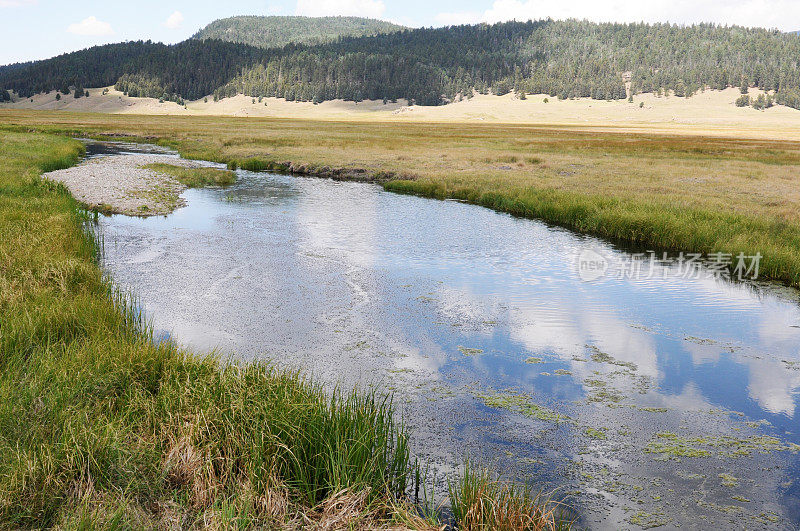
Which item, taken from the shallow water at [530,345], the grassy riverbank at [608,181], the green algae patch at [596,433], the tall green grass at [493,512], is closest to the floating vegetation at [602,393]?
the shallow water at [530,345]

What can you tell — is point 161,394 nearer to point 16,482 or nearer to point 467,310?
point 16,482

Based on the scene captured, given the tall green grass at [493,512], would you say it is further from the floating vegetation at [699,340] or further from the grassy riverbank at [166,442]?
the floating vegetation at [699,340]

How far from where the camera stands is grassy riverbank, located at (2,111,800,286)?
23422mm

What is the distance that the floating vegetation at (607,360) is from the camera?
12.5 meters

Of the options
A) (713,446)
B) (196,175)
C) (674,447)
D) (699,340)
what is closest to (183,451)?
(674,447)

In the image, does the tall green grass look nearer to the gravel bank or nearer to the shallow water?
the shallow water

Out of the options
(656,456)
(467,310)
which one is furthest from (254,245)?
(656,456)

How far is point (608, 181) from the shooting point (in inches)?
1425

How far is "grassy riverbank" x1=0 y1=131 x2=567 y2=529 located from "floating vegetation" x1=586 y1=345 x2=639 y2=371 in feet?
17.7

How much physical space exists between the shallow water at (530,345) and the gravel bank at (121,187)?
3.50 m

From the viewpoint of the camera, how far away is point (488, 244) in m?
23.7

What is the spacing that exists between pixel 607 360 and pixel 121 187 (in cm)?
2856

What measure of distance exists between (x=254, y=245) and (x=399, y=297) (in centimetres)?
794

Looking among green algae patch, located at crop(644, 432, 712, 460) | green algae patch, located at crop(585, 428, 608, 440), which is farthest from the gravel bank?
green algae patch, located at crop(644, 432, 712, 460)
